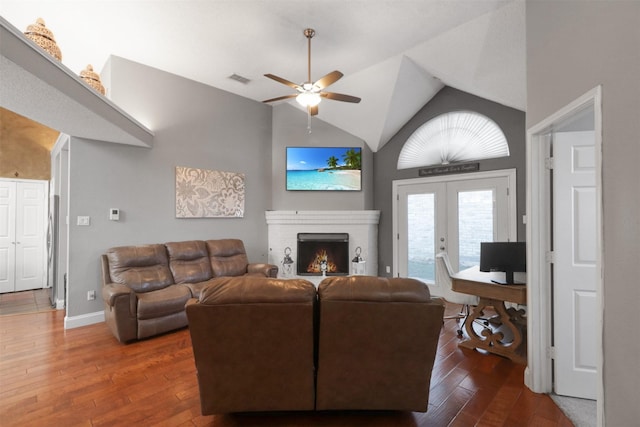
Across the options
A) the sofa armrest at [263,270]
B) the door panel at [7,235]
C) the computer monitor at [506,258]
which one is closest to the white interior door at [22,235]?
the door panel at [7,235]

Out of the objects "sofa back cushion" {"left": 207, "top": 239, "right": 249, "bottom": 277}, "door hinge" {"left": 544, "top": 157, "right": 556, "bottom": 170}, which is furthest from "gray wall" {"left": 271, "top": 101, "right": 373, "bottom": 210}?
"door hinge" {"left": 544, "top": 157, "right": 556, "bottom": 170}

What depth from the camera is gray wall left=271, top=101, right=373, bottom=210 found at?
5.54 metres

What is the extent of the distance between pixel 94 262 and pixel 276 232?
2.76 meters

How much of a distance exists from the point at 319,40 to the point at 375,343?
3.60 metres

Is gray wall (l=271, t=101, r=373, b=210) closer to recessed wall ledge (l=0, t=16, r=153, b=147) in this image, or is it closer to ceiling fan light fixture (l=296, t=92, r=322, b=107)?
ceiling fan light fixture (l=296, t=92, r=322, b=107)

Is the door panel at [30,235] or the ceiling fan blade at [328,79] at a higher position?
the ceiling fan blade at [328,79]

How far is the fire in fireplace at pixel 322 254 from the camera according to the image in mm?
5477

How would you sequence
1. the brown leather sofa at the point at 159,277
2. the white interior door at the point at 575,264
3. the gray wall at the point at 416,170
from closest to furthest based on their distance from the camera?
the white interior door at the point at 575,264 → the brown leather sofa at the point at 159,277 → the gray wall at the point at 416,170

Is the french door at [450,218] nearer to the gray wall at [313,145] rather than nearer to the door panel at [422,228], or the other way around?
the door panel at [422,228]

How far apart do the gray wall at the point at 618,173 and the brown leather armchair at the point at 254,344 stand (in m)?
1.51

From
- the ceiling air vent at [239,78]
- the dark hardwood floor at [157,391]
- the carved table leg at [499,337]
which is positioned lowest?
the dark hardwood floor at [157,391]

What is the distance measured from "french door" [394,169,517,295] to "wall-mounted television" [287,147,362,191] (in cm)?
85

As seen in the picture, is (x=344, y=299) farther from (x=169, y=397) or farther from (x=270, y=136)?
(x=270, y=136)

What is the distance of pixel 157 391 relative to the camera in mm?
2221
